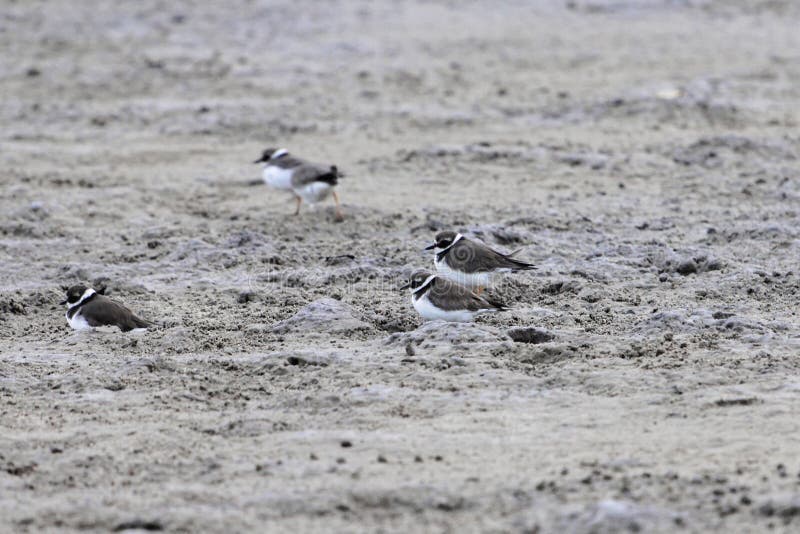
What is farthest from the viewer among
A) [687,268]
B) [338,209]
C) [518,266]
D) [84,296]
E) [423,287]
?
[338,209]

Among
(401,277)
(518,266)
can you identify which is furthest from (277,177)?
(518,266)

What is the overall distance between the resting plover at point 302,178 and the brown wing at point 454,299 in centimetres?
286

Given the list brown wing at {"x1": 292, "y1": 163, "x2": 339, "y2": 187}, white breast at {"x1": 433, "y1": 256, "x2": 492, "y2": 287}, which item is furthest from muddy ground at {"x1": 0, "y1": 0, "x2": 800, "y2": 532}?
brown wing at {"x1": 292, "y1": 163, "x2": 339, "y2": 187}

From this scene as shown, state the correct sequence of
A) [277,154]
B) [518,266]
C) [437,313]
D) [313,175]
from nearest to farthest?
[437,313], [518,266], [313,175], [277,154]

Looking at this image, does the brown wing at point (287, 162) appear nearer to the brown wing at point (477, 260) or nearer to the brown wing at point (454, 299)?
the brown wing at point (477, 260)

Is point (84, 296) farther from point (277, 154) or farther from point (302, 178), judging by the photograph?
point (277, 154)

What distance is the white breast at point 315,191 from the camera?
10.3m

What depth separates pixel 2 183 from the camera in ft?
36.9

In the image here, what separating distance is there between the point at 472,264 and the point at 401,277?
76 cm

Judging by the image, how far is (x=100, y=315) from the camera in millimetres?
7523

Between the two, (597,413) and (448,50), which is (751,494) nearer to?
(597,413)

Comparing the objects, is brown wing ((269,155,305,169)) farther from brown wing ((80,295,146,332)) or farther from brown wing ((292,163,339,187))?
brown wing ((80,295,146,332))

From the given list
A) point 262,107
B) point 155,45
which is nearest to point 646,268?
point 262,107

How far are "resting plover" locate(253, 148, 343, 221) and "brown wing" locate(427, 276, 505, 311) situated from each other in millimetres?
2856
